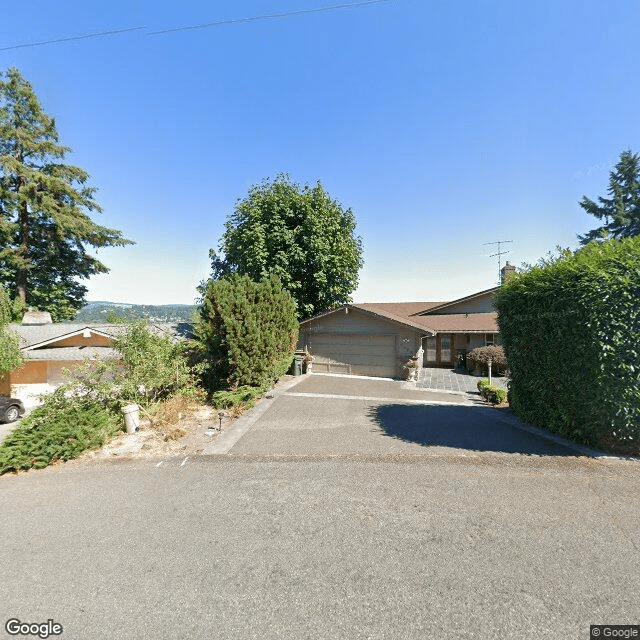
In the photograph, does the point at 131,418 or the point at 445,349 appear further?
the point at 445,349

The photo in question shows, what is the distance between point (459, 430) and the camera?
28.2 feet

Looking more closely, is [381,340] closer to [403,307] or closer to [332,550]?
[403,307]

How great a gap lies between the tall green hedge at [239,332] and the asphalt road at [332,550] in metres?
6.43

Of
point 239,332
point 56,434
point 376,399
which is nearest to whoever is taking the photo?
point 56,434

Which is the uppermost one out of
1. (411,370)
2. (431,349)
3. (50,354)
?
(431,349)

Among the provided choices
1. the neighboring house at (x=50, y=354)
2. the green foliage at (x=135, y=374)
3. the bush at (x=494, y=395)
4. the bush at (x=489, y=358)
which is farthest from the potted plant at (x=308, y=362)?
the bush at (x=489, y=358)

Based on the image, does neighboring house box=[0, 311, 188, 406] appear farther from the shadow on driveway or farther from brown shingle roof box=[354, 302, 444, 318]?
brown shingle roof box=[354, 302, 444, 318]

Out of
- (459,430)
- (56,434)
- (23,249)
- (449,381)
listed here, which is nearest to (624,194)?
(449,381)

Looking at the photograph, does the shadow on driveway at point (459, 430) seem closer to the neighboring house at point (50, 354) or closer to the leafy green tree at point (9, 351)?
the neighboring house at point (50, 354)

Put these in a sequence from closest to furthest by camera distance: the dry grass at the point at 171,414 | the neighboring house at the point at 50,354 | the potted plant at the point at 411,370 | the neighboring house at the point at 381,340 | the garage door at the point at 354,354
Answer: the dry grass at the point at 171,414 → the neighboring house at the point at 50,354 → the potted plant at the point at 411,370 → the neighboring house at the point at 381,340 → the garage door at the point at 354,354

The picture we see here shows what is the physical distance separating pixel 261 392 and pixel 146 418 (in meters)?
4.21

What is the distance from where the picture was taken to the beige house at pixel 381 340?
18250 millimetres

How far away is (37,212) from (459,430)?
106 ft

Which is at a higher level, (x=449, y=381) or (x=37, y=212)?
(x=37, y=212)
